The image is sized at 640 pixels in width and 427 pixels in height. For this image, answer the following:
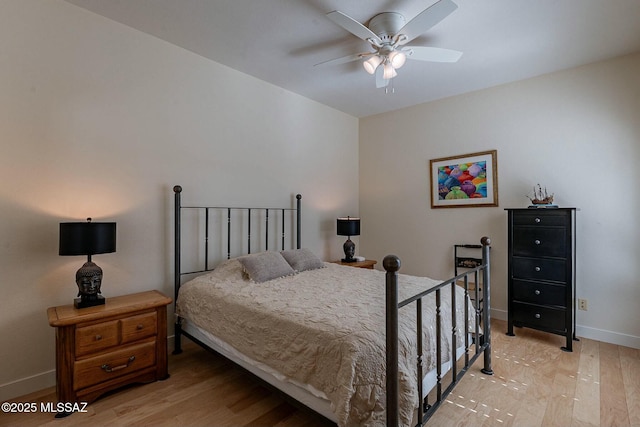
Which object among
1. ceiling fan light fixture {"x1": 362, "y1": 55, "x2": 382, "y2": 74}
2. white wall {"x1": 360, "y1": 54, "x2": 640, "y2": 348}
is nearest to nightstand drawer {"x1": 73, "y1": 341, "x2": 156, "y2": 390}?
ceiling fan light fixture {"x1": 362, "y1": 55, "x2": 382, "y2": 74}

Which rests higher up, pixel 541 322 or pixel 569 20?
pixel 569 20

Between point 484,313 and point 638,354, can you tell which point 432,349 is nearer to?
point 484,313

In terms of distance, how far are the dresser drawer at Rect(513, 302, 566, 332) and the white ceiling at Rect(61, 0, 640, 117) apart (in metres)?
2.42

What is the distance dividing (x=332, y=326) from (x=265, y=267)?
1.29 meters

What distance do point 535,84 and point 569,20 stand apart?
3.61 ft

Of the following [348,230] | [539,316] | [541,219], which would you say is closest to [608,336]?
[539,316]

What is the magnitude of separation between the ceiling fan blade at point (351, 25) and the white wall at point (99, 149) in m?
1.61

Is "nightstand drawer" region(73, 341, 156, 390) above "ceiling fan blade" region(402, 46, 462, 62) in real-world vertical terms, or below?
below

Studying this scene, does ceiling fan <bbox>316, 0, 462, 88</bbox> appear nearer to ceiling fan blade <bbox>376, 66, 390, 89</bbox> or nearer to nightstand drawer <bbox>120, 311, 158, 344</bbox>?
ceiling fan blade <bbox>376, 66, 390, 89</bbox>

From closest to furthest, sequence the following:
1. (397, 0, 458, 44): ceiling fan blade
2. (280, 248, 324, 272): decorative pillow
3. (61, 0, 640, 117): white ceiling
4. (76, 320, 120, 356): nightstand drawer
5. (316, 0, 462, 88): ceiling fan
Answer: (397, 0, 458, 44): ceiling fan blade
(76, 320, 120, 356): nightstand drawer
(316, 0, 462, 88): ceiling fan
(61, 0, 640, 117): white ceiling
(280, 248, 324, 272): decorative pillow

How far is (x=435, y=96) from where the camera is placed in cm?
399

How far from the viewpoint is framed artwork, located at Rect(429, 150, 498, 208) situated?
12.1 feet

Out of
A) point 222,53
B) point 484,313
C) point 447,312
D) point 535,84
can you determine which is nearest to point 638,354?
point 484,313

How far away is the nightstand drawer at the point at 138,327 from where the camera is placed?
215 cm
